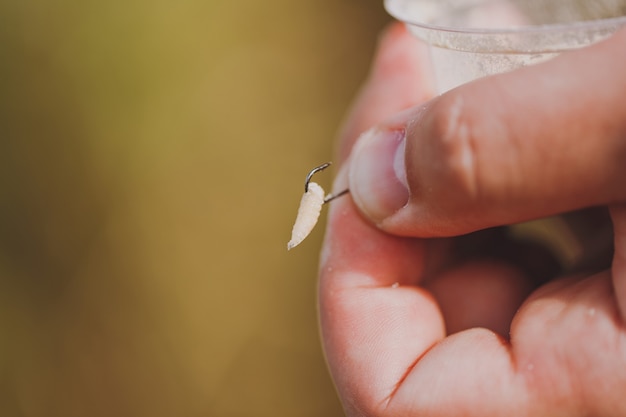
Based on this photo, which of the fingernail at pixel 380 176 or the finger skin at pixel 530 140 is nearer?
the finger skin at pixel 530 140

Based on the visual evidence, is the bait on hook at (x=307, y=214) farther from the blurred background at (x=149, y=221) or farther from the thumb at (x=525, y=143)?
the blurred background at (x=149, y=221)

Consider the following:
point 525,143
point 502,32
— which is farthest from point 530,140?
point 502,32

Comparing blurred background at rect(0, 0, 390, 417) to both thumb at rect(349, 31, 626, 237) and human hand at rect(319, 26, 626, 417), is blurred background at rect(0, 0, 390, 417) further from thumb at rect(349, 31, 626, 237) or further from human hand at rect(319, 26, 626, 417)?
thumb at rect(349, 31, 626, 237)

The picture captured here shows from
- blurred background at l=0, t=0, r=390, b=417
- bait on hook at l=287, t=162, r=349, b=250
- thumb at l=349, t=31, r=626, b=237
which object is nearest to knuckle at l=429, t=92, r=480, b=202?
thumb at l=349, t=31, r=626, b=237

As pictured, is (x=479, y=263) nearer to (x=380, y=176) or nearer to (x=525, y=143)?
(x=380, y=176)

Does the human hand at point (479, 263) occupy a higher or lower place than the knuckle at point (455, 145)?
lower

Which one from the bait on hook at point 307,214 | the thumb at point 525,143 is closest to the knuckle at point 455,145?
the thumb at point 525,143

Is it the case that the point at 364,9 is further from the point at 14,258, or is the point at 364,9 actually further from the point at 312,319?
the point at 14,258

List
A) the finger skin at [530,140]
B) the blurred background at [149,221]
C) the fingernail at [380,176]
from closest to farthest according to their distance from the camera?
the finger skin at [530,140]
the fingernail at [380,176]
the blurred background at [149,221]
